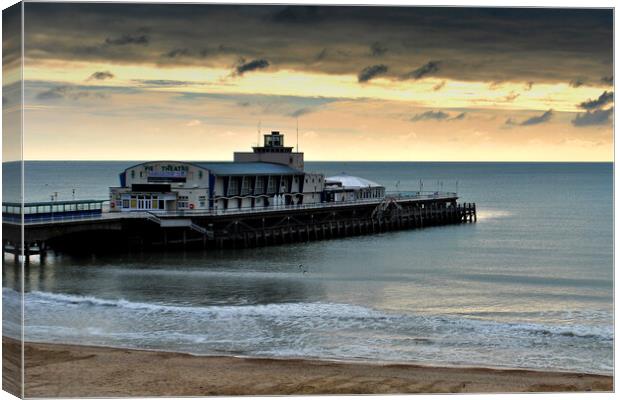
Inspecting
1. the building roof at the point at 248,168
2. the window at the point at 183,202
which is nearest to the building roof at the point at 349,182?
the building roof at the point at 248,168

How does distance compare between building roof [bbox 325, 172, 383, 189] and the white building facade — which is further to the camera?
building roof [bbox 325, 172, 383, 189]

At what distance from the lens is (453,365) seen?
22453 millimetres

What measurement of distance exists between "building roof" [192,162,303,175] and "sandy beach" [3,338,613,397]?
27397mm

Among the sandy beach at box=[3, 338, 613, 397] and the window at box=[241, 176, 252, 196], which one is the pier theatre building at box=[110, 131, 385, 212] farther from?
the sandy beach at box=[3, 338, 613, 397]

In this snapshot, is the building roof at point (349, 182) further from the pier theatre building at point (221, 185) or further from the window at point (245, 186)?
the window at point (245, 186)

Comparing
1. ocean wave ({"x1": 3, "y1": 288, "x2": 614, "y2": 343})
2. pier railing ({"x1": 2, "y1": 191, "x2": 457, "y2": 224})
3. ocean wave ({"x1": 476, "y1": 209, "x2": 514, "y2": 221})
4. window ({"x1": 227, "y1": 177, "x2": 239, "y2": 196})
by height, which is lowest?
ocean wave ({"x1": 3, "y1": 288, "x2": 614, "y2": 343})

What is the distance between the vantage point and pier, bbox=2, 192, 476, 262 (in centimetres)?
4081

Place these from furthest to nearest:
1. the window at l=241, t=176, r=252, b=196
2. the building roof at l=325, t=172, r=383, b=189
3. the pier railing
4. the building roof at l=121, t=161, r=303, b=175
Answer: the building roof at l=325, t=172, r=383, b=189, the window at l=241, t=176, r=252, b=196, the building roof at l=121, t=161, r=303, b=175, the pier railing

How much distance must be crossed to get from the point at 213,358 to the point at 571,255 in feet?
94.8

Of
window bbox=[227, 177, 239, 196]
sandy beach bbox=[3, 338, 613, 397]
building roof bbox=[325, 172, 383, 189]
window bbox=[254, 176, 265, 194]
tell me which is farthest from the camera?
building roof bbox=[325, 172, 383, 189]

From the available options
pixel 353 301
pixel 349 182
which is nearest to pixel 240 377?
pixel 353 301

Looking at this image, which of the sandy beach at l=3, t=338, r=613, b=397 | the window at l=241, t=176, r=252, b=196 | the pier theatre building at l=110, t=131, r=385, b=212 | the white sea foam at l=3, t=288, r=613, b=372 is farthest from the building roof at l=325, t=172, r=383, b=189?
the sandy beach at l=3, t=338, r=613, b=397

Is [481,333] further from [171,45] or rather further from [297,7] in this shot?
[171,45]

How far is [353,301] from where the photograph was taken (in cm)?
3256
